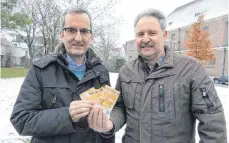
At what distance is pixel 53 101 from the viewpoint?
1998mm

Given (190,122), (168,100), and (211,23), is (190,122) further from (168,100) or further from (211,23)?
(211,23)

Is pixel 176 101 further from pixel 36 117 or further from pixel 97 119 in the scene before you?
pixel 36 117

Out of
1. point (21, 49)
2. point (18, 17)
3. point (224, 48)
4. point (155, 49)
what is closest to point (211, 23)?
point (224, 48)

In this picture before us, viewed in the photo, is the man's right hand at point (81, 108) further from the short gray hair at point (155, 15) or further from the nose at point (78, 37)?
the short gray hair at point (155, 15)

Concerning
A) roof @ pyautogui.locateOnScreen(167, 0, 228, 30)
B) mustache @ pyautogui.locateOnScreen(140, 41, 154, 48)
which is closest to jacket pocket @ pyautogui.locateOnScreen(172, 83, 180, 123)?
mustache @ pyautogui.locateOnScreen(140, 41, 154, 48)

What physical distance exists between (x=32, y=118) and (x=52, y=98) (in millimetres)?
231

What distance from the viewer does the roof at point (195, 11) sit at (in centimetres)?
3700

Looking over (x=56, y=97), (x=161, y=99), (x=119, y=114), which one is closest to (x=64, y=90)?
(x=56, y=97)

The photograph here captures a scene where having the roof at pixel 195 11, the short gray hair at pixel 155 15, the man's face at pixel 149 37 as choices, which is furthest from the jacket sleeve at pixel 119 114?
the roof at pixel 195 11

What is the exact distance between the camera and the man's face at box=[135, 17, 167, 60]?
2.23m

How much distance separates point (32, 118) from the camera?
6.10 ft

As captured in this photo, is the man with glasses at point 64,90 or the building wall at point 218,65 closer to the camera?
the man with glasses at point 64,90

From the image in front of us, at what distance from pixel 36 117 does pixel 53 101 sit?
0.20 meters

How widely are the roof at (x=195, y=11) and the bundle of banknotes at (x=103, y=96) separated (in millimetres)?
37105
